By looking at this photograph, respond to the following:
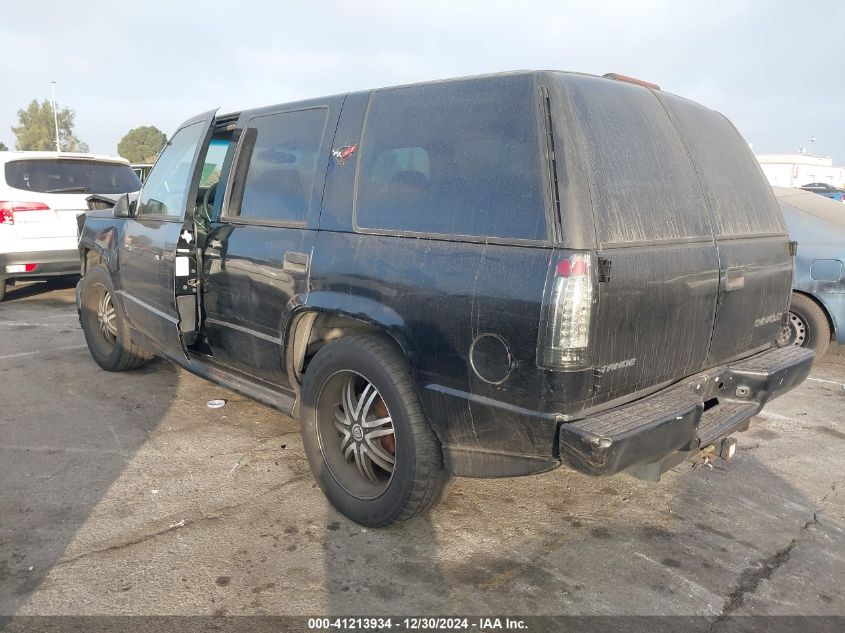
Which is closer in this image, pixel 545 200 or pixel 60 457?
pixel 545 200

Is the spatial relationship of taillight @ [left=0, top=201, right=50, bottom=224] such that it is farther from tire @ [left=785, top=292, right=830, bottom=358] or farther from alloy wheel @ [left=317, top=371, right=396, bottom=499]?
tire @ [left=785, top=292, right=830, bottom=358]

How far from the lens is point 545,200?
2396mm

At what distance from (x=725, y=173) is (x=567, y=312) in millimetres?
1576

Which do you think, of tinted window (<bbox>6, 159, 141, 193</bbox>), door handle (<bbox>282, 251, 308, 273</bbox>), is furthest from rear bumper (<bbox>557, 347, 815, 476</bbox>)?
tinted window (<bbox>6, 159, 141, 193</bbox>)

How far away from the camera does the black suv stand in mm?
2404

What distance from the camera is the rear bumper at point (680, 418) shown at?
2.32m

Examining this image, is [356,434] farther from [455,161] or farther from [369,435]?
[455,161]

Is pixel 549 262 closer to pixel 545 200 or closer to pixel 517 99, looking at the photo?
pixel 545 200

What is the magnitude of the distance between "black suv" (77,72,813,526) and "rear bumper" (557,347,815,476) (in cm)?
1

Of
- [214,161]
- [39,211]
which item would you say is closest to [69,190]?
[39,211]

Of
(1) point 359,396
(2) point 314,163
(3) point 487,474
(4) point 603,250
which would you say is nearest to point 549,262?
(4) point 603,250

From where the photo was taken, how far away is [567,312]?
230cm

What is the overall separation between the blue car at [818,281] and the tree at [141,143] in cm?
7772

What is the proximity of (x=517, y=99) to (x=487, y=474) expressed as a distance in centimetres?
152
